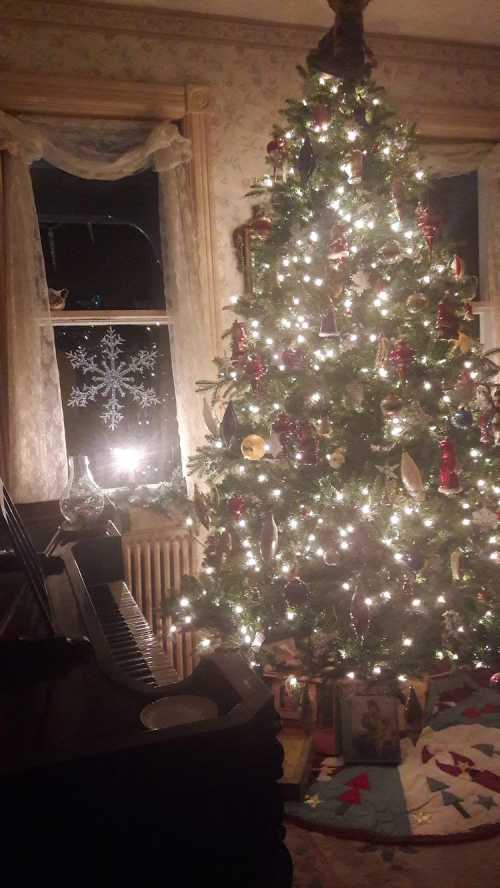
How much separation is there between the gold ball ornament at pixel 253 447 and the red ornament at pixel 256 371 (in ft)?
0.70

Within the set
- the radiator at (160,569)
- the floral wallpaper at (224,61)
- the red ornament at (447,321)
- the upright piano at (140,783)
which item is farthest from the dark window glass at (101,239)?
the upright piano at (140,783)

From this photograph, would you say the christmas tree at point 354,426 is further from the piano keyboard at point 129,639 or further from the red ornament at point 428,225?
the piano keyboard at point 129,639

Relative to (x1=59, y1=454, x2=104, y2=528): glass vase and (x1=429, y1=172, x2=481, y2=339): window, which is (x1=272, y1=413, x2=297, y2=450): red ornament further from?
(x1=429, y1=172, x2=481, y2=339): window

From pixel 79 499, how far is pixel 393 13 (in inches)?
114

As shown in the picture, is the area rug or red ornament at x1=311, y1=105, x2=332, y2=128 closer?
the area rug

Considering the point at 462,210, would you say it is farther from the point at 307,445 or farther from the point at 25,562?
the point at 25,562

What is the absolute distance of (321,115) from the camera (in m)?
2.60

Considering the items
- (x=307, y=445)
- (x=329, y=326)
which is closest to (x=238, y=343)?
(x=329, y=326)

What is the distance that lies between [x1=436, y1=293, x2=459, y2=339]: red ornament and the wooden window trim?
1.25m

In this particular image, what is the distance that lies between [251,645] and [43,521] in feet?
3.14

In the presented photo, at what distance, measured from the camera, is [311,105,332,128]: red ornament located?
260cm

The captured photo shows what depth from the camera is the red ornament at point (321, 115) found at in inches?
103

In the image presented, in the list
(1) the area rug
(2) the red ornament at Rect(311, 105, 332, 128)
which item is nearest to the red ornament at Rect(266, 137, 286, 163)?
(2) the red ornament at Rect(311, 105, 332, 128)

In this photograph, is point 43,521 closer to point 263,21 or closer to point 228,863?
point 228,863
